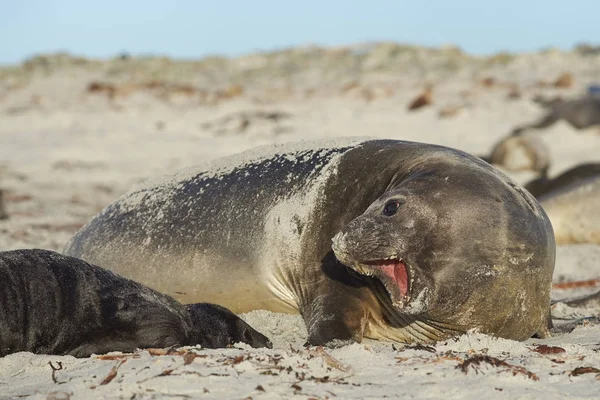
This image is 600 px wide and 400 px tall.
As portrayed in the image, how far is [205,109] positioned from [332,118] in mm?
2990

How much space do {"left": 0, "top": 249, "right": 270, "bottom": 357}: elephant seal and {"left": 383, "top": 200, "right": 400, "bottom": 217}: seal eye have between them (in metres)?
0.83

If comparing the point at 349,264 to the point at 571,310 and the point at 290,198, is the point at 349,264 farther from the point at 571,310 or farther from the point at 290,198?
the point at 571,310

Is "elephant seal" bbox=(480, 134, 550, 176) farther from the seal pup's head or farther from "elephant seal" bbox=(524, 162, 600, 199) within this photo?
the seal pup's head

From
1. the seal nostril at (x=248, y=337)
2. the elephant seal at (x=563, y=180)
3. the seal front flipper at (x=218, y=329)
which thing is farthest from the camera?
the elephant seal at (x=563, y=180)

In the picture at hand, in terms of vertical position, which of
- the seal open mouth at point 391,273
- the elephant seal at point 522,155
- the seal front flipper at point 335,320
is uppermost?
the elephant seal at point 522,155

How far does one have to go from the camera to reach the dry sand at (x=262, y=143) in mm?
2992

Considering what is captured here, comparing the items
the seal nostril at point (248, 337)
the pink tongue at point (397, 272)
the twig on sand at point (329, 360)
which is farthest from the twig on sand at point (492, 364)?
the seal nostril at point (248, 337)

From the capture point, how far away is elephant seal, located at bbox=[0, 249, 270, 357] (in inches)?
138

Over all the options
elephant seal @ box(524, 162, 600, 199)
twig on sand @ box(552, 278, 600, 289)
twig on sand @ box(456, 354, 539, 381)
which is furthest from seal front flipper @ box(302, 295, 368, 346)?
elephant seal @ box(524, 162, 600, 199)

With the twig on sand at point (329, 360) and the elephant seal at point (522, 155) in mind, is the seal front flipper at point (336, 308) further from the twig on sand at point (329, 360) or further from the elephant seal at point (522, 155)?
the elephant seal at point (522, 155)

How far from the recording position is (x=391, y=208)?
3861 millimetres

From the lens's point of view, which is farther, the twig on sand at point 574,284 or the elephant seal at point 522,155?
the elephant seal at point 522,155

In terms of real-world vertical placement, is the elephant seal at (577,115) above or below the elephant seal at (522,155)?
above

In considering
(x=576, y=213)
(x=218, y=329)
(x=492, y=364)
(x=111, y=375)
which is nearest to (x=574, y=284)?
(x=576, y=213)
